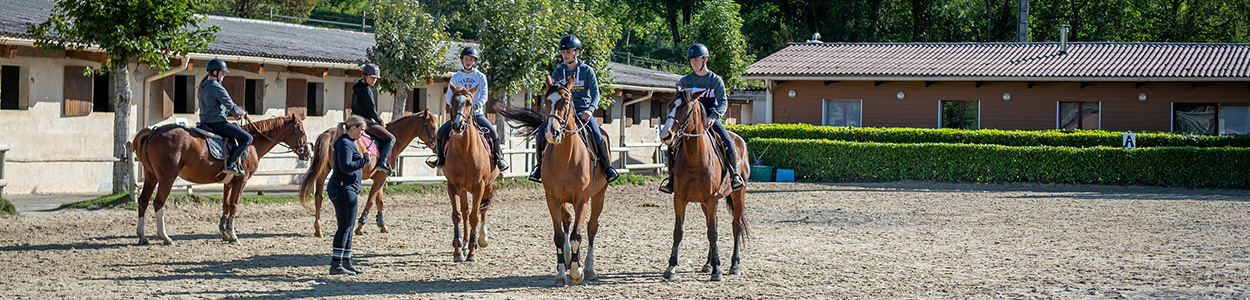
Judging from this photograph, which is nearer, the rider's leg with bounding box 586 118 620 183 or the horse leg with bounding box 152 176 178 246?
the rider's leg with bounding box 586 118 620 183

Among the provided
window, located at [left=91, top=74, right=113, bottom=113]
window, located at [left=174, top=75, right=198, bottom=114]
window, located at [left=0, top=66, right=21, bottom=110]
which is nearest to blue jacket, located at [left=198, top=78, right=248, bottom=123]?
window, located at [left=0, top=66, right=21, bottom=110]

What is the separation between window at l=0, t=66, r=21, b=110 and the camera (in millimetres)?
15224


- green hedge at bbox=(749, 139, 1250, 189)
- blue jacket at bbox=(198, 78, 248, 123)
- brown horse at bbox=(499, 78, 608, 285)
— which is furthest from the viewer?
green hedge at bbox=(749, 139, 1250, 189)

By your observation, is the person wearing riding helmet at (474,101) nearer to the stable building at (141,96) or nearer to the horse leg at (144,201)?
the horse leg at (144,201)

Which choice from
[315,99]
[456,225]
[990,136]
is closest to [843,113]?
[990,136]

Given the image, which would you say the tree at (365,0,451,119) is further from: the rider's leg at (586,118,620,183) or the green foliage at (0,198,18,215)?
the rider's leg at (586,118,620,183)

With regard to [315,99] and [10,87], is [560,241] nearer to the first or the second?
[10,87]

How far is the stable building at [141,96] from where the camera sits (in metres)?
15.4

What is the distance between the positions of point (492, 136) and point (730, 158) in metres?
2.67

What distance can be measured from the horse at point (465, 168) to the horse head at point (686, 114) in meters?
2.05

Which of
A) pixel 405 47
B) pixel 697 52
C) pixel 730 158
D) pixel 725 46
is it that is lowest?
pixel 730 158

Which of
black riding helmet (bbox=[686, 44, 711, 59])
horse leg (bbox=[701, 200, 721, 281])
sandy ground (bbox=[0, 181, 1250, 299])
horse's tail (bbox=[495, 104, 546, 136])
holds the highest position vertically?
black riding helmet (bbox=[686, 44, 711, 59])

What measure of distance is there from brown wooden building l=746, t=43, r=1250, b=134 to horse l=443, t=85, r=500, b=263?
58.8 feet

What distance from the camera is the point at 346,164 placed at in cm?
868
